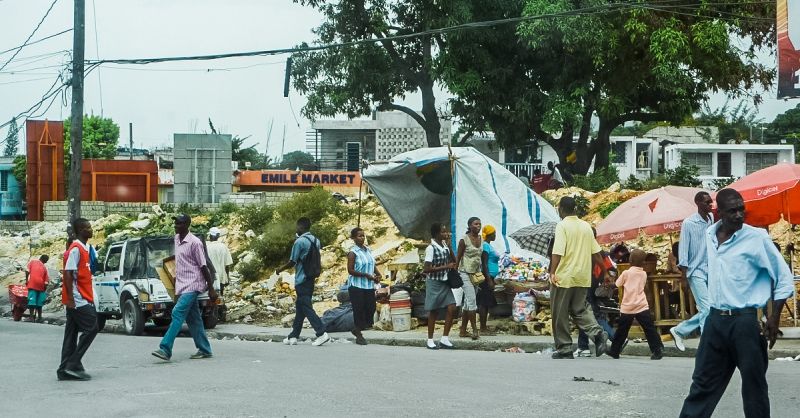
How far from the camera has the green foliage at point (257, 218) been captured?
96.7 ft

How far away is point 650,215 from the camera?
51.9 feet

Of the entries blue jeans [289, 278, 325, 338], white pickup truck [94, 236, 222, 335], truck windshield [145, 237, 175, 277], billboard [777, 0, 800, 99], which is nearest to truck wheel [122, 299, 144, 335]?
white pickup truck [94, 236, 222, 335]

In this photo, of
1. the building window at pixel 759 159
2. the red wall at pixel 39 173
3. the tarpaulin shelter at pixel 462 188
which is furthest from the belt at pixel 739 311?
the building window at pixel 759 159

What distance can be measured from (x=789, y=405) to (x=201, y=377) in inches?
234

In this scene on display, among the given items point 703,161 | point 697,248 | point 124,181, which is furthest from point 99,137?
point 697,248

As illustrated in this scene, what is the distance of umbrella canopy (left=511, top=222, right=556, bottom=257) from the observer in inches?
669

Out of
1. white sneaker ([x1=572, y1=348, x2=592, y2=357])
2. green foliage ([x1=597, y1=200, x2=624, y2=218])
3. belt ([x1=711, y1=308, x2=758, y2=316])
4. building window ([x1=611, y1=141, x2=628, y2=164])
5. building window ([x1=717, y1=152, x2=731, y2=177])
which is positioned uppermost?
building window ([x1=611, y1=141, x2=628, y2=164])

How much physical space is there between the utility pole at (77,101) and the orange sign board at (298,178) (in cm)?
2495

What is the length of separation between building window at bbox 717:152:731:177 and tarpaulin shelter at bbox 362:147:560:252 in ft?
115

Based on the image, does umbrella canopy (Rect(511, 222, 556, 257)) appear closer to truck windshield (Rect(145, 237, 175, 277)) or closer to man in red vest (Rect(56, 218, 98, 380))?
truck windshield (Rect(145, 237, 175, 277))

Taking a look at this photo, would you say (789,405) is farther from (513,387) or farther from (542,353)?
(542,353)

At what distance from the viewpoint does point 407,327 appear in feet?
56.3

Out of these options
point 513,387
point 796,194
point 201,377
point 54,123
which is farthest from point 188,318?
point 54,123

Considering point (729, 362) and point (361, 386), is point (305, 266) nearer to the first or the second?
point (361, 386)
